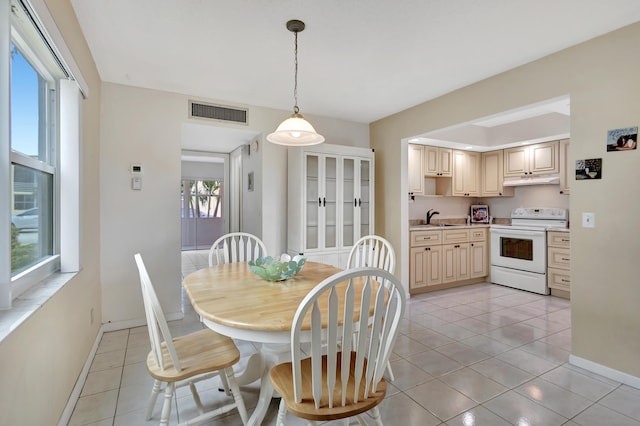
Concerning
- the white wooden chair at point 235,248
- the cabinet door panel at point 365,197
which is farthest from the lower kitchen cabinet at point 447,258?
the white wooden chair at point 235,248

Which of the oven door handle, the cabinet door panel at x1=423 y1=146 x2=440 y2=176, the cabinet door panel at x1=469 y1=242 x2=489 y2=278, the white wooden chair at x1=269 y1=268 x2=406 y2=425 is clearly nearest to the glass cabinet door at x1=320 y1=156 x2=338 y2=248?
the cabinet door panel at x1=423 y1=146 x2=440 y2=176

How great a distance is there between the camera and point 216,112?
3594 mm

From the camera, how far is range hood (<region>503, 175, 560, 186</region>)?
448cm

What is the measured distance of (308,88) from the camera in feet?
10.8

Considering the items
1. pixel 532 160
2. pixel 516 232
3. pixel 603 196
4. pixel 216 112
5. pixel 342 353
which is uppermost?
pixel 216 112

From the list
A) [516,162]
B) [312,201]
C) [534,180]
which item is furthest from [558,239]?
[312,201]

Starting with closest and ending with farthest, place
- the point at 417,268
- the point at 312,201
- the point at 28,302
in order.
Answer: the point at 28,302 → the point at 312,201 → the point at 417,268

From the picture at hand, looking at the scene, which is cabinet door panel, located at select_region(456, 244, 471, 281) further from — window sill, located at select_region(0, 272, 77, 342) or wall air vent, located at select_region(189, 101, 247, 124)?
window sill, located at select_region(0, 272, 77, 342)

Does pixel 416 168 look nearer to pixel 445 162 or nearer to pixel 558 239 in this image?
pixel 445 162

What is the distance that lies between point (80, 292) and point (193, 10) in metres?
2.06

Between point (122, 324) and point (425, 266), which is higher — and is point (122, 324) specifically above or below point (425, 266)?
below

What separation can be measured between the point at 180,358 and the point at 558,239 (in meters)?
4.65

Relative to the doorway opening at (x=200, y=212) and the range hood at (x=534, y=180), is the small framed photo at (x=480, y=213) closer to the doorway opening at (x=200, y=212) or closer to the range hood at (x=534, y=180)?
the range hood at (x=534, y=180)

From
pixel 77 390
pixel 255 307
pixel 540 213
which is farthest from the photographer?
pixel 540 213
